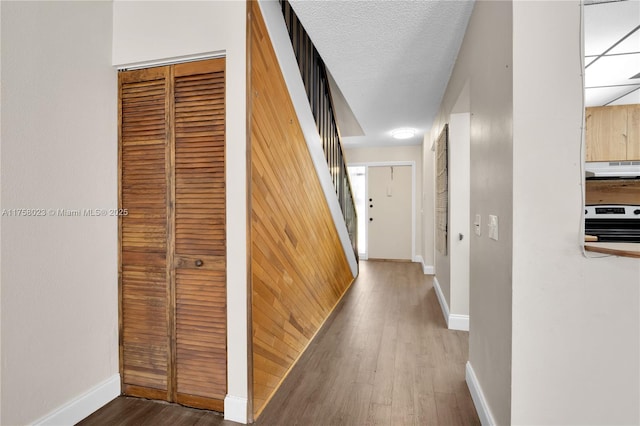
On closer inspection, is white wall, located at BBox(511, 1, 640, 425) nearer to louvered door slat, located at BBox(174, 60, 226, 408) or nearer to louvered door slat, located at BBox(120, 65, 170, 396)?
louvered door slat, located at BBox(174, 60, 226, 408)

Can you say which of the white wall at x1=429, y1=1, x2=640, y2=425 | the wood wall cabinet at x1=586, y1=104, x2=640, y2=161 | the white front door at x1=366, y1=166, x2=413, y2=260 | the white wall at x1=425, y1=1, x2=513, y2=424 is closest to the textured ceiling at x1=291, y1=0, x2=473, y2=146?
the white wall at x1=425, y1=1, x2=513, y2=424

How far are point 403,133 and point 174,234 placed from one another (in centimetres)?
403

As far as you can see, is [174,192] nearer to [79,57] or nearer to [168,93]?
[168,93]

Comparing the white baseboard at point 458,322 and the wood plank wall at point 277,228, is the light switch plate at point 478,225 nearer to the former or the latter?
the wood plank wall at point 277,228

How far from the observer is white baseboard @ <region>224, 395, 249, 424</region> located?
166 cm

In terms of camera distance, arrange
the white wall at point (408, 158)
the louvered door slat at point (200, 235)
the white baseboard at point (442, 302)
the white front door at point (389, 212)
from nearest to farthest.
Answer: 1. the louvered door slat at point (200, 235)
2. the white baseboard at point (442, 302)
3. the white wall at point (408, 158)
4. the white front door at point (389, 212)

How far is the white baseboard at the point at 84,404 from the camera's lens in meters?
1.58

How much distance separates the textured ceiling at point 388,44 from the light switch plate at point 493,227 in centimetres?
126

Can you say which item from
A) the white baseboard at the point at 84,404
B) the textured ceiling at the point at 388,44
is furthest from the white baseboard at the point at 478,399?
the textured ceiling at the point at 388,44

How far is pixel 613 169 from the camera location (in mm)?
1746

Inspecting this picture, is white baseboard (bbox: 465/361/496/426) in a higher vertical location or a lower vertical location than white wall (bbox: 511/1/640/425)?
lower

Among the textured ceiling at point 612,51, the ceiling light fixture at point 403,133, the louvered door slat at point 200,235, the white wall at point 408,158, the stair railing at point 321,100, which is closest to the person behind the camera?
Result: the textured ceiling at point 612,51

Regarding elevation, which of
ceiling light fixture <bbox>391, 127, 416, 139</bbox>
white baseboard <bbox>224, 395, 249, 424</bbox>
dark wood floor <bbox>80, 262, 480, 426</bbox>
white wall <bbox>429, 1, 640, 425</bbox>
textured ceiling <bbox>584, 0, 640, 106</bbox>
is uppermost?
ceiling light fixture <bbox>391, 127, 416, 139</bbox>

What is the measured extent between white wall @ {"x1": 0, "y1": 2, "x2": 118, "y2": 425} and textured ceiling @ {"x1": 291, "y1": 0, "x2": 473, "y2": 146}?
1.21 metres
